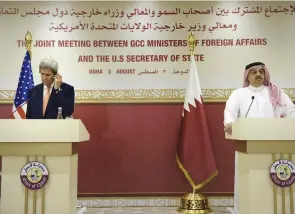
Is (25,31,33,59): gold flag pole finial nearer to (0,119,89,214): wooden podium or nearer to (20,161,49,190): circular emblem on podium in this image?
(0,119,89,214): wooden podium

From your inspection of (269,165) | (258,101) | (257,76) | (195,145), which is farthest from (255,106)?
(269,165)

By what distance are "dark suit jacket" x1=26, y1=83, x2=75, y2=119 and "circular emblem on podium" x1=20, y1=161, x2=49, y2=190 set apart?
2.59 feet

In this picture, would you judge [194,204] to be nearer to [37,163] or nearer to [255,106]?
[255,106]

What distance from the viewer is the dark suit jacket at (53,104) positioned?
3.50 meters

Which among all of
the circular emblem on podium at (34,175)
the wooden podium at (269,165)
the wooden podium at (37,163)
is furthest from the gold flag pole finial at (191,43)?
the circular emblem on podium at (34,175)

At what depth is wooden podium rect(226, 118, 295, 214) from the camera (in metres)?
2.78

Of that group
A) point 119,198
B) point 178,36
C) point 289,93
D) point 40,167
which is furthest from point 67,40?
point 289,93

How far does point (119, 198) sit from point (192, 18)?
2403 mm

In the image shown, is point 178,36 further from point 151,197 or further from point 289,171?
point 289,171

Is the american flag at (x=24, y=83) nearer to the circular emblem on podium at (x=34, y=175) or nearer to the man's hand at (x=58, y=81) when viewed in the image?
the man's hand at (x=58, y=81)

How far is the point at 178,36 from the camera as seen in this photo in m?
4.78

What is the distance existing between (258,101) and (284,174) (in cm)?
114

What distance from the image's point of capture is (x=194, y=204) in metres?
4.10

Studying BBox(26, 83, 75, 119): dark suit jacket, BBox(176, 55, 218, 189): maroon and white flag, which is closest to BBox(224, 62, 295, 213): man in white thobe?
BBox(176, 55, 218, 189): maroon and white flag
